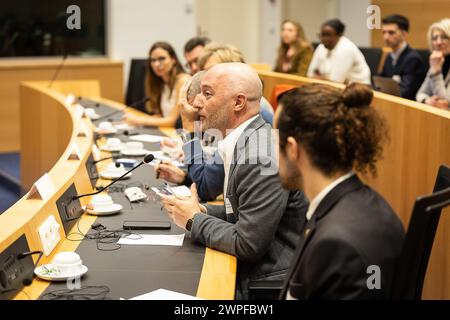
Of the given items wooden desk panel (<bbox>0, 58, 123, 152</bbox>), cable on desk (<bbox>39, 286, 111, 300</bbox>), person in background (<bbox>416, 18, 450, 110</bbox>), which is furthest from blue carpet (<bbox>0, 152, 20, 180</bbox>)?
cable on desk (<bbox>39, 286, 111, 300</bbox>)

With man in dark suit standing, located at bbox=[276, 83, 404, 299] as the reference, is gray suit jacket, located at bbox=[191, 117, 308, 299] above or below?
below

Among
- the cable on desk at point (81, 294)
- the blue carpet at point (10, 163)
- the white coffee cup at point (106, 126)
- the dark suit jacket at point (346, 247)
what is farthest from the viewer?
the blue carpet at point (10, 163)

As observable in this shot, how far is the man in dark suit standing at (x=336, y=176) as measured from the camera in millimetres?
1572

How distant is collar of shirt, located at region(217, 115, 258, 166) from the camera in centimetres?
252

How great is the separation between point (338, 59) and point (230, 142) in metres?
3.95

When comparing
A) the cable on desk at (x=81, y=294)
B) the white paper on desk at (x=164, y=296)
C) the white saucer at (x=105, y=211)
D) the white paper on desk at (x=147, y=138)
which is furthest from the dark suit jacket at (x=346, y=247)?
the white paper on desk at (x=147, y=138)

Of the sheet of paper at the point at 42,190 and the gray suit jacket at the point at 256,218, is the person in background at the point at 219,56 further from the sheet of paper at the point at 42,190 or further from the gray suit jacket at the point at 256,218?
the sheet of paper at the point at 42,190

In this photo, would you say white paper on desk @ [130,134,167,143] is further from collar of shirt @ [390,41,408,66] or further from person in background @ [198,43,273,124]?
collar of shirt @ [390,41,408,66]

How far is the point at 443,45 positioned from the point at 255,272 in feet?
10.4

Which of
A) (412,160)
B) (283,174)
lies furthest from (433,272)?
(283,174)

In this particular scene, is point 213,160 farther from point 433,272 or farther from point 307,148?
point 307,148

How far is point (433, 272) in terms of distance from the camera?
3.26m

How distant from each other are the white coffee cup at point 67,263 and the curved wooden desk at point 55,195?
6cm

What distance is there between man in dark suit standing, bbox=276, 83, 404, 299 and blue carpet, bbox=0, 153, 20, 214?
14.5 feet
